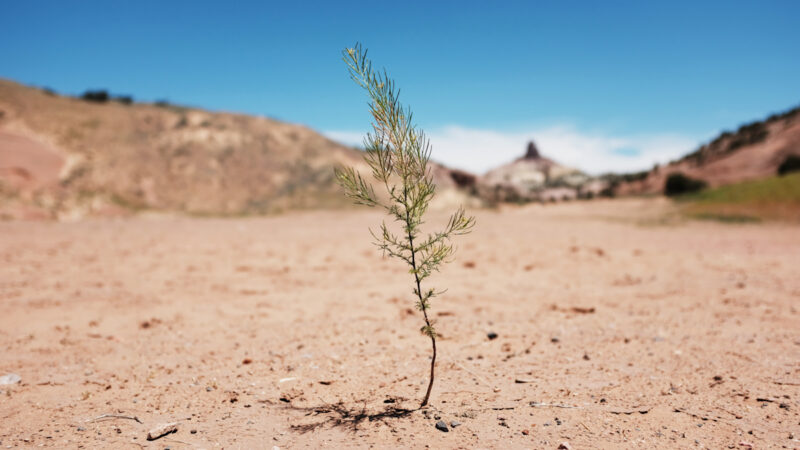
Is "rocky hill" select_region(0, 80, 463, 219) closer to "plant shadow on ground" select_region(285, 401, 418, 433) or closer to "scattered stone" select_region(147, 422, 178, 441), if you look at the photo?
"scattered stone" select_region(147, 422, 178, 441)

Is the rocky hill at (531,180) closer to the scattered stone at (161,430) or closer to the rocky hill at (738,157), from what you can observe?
the rocky hill at (738,157)

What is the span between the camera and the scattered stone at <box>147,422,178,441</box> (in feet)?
11.8

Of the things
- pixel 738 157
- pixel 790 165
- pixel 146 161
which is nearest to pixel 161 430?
pixel 146 161

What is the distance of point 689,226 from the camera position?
19.6 m

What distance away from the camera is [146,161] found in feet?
104

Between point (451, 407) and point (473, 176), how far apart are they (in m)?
39.3

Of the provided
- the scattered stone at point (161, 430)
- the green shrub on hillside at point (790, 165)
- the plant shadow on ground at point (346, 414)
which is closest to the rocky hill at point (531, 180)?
the green shrub on hillside at point (790, 165)

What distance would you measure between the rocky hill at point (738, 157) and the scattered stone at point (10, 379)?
41474mm

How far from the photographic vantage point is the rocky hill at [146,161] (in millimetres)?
25219

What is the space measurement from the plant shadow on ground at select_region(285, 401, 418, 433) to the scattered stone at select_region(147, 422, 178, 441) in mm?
978

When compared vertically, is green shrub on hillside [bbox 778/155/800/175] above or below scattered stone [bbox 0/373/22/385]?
above

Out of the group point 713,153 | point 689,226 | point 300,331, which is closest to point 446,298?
point 300,331

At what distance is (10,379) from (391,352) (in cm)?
418

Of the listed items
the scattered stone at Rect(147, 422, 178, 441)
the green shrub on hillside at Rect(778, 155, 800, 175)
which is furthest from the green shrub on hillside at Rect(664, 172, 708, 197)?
the scattered stone at Rect(147, 422, 178, 441)
